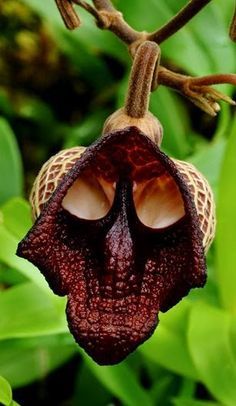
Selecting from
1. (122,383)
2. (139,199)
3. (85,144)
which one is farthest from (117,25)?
(85,144)

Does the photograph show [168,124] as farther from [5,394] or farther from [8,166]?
[5,394]

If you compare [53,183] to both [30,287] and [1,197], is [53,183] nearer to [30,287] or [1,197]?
[30,287]

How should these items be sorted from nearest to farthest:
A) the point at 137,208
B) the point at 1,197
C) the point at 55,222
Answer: the point at 55,222
the point at 137,208
the point at 1,197

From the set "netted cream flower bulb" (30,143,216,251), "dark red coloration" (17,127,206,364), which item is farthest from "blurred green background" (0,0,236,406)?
"netted cream flower bulb" (30,143,216,251)

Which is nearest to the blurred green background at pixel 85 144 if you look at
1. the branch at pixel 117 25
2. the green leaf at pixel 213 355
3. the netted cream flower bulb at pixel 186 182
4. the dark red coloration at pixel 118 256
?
the green leaf at pixel 213 355

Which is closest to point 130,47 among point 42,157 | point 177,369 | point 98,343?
point 98,343

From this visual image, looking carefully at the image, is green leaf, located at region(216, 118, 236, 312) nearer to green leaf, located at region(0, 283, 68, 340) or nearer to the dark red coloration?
green leaf, located at region(0, 283, 68, 340)

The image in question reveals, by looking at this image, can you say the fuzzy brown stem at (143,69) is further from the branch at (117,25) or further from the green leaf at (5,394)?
the green leaf at (5,394)
